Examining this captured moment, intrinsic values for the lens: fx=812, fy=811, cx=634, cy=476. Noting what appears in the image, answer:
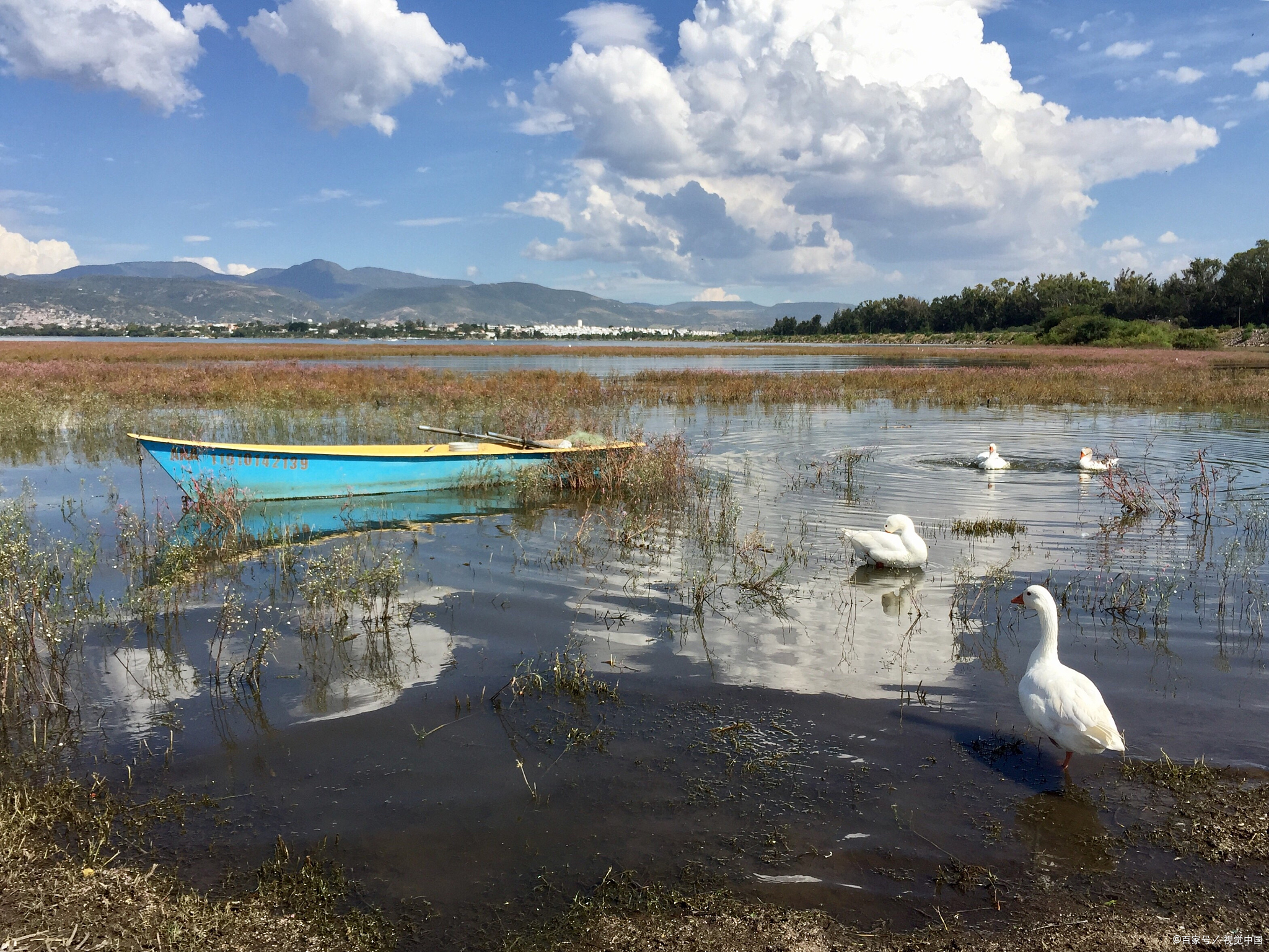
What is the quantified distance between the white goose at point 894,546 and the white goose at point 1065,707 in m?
3.64

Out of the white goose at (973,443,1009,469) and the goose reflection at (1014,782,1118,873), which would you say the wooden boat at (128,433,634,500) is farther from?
the goose reflection at (1014,782,1118,873)

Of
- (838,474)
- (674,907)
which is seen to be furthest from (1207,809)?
(838,474)

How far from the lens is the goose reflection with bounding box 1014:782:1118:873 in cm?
441

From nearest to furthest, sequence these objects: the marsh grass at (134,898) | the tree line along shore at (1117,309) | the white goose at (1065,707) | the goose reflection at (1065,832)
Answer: the marsh grass at (134,898) → the goose reflection at (1065,832) → the white goose at (1065,707) → the tree line along shore at (1117,309)

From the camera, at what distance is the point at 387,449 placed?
14328 mm

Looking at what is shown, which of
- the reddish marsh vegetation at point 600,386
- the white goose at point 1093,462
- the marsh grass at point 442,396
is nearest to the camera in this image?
the white goose at point 1093,462

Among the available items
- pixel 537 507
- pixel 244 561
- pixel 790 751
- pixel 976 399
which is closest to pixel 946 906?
pixel 790 751

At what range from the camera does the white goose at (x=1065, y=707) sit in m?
5.10

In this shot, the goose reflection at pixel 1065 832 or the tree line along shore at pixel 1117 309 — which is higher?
the tree line along shore at pixel 1117 309

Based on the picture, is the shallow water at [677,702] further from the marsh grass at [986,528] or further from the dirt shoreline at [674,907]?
the marsh grass at [986,528]

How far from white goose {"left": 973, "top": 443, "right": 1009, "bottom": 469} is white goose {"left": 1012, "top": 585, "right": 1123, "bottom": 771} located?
1079 centimetres

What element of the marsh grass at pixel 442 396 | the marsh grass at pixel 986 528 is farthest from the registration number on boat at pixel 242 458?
the marsh grass at pixel 986 528

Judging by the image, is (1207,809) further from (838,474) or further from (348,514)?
(348,514)

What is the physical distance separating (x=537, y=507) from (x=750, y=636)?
6609mm
